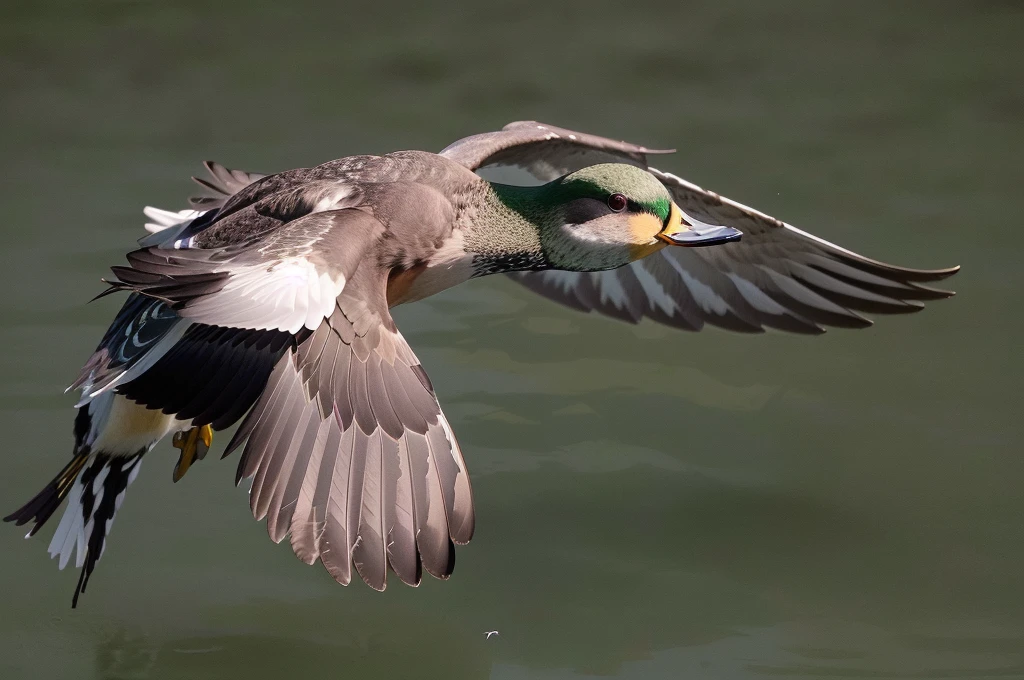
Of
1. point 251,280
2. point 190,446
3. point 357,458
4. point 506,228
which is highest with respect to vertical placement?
point 251,280

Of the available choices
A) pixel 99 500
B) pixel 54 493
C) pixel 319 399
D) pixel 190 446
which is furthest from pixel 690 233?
pixel 54 493

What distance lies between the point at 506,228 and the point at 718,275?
91 centimetres

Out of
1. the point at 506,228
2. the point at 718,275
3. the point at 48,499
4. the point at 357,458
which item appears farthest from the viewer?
the point at 718,275

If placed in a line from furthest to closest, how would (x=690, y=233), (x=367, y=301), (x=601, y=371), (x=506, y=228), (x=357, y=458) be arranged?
(x=601, y=371) < (x=506, y=228) < (x=690, y=233) < (x=367, y=301) < (x=357, y=458)

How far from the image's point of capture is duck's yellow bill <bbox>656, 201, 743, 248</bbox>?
3.49 m

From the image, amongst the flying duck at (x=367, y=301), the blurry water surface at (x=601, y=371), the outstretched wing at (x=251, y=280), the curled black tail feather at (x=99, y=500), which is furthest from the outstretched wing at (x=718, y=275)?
the curled black tail feather at (x=99, y=500)

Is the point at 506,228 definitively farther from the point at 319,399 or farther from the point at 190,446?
the point at 190,446

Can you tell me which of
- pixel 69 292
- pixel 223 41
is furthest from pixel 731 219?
pixel 223 41

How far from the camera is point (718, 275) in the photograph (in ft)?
13.9

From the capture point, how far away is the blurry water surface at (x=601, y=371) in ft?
10.6

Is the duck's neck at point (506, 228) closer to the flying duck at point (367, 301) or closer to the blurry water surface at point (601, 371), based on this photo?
the flying duck at point (367, 301)

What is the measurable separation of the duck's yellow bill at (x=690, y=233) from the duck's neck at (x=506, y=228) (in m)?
0.38

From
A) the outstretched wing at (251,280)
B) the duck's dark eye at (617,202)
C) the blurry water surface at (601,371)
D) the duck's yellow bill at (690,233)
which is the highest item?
the outstretched wing at (251,280)

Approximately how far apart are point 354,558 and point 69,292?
243 centimetres
